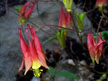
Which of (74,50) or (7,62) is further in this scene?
(74,50)

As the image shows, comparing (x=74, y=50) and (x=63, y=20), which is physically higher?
(x=63, y=20)

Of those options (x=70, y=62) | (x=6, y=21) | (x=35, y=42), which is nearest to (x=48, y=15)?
(x=6, y=21)

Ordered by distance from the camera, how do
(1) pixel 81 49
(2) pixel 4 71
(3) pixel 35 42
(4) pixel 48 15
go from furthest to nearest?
(4) pixel 48 15 < (1) pixel 81 49 < (2) pixel 4 71 < (3) pixel 35 42

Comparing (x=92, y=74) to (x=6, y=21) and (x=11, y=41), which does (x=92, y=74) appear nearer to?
(x=11, y=41)

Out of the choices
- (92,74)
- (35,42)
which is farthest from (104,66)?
(35,42)

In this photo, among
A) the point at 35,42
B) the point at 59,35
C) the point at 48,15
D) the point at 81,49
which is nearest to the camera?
the point at 35,42

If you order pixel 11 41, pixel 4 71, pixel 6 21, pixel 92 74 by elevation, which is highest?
pixel 6 21

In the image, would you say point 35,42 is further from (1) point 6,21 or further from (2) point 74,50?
(1) point 6,21

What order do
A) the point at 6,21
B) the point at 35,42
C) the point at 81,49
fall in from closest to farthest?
the point at 35,42, the point at 81,49, the point at 6,21

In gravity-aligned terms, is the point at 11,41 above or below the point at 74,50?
above
